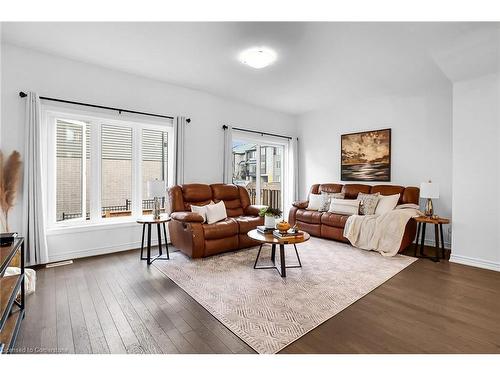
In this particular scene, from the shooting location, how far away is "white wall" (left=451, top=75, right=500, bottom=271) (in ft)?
10.7

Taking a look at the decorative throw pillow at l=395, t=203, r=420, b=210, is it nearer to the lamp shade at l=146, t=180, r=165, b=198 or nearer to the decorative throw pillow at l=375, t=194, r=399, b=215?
the decorative throw pillow at l=375, t=194, r=399, b=215

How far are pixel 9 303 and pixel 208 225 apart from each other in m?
2.21

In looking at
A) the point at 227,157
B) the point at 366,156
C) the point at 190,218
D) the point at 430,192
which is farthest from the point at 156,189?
the point at 366,156

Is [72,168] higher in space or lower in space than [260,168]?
lower

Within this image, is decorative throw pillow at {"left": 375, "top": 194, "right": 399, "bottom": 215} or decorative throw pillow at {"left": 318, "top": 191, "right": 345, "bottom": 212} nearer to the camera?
decorative throw pillow at {"left": 375, "top": 194, "right": 399, "bottom": 215}

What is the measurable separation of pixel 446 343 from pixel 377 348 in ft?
1.64

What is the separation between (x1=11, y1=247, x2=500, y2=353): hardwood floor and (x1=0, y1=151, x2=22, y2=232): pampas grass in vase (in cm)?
79

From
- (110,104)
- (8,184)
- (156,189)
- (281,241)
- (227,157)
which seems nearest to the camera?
(281,241)

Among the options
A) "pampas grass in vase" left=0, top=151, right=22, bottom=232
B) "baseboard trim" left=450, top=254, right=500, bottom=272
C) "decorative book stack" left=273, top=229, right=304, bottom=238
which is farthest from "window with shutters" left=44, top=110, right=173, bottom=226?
"baseboard trim" left=450, top=254, right=500, bottom=272

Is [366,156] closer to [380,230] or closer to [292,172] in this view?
[292,172]

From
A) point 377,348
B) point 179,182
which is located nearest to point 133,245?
point 179,182

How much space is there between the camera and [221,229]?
3719 mm

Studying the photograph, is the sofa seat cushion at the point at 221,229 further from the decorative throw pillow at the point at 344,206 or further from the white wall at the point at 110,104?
the decorative throw pillow at the point at 344,206

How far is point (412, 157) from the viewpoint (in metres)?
4.75
